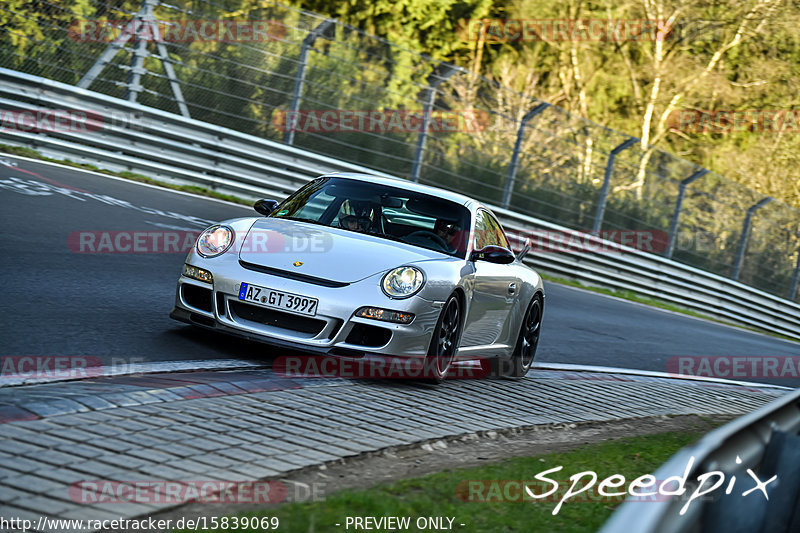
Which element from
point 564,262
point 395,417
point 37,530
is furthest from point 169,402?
point 564,262

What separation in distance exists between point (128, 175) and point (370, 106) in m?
4.90

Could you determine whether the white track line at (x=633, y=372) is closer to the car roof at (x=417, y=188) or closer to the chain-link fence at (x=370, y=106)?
the car roof at (x=417, y=188)

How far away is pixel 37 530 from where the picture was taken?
143 inches

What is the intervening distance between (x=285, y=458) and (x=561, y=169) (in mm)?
17074

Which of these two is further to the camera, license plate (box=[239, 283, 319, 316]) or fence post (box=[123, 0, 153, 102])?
fence post (box=[123, 0, 153, 102])

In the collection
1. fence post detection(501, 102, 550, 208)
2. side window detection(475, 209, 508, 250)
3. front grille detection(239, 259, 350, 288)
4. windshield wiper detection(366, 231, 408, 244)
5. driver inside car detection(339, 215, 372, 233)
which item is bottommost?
front grille detection(239, 259, 350, 288)

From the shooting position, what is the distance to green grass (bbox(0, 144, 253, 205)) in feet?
51.5

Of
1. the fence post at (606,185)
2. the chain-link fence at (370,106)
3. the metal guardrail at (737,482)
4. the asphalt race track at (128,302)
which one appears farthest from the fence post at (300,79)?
the metal guardrail at (737,482)

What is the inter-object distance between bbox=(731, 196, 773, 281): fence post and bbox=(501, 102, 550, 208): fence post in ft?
21.7

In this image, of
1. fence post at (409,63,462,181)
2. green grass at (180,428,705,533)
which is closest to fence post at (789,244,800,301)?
fence post at (409,63,462,181)

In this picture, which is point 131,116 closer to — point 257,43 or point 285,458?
point 257,43

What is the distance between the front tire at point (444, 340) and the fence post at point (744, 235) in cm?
1821

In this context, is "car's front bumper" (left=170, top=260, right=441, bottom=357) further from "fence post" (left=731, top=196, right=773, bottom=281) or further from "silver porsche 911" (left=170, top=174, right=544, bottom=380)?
"fence post" (left=731, top=196, right=773, bottom=281)

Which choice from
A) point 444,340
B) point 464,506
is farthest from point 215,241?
point 464,506
